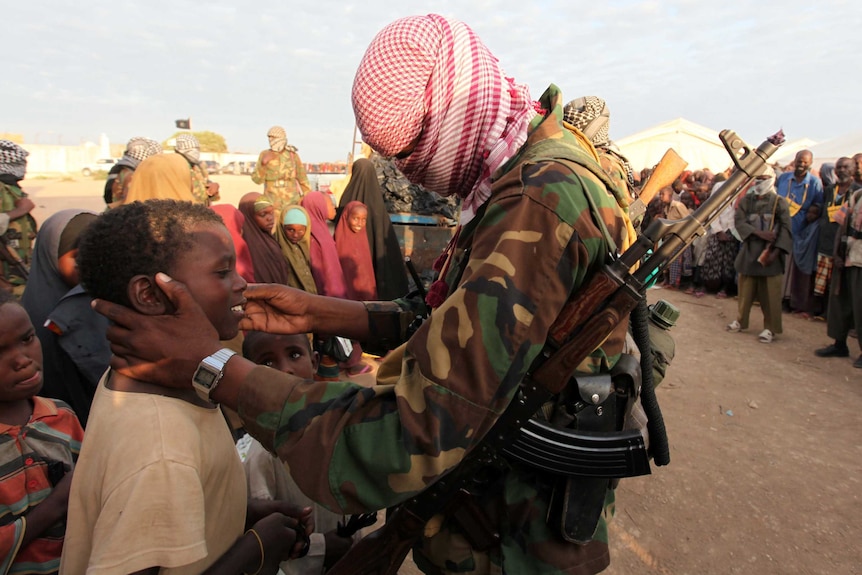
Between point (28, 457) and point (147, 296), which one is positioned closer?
point (147, 296)

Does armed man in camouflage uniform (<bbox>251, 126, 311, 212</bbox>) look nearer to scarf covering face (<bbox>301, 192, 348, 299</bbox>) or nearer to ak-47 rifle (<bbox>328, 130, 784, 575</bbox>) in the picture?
Answer: scarf covering face (<bbox>301, 192, 348, 299</bbox>)

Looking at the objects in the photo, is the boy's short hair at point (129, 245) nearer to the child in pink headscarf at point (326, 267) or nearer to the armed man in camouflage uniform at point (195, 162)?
the child in pink headscarf at point (326, 267)

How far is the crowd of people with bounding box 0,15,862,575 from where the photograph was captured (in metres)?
1.09

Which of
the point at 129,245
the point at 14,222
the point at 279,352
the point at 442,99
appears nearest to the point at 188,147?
the point at 14,222

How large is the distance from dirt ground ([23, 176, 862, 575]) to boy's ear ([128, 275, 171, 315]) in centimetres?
237

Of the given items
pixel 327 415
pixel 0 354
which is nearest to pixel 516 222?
pixel 327 415

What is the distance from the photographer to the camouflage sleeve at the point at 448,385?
3.48 feet

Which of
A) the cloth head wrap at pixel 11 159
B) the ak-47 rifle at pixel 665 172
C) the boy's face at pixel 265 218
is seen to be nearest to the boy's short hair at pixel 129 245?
the ak-47 rifle at pixel 665 172

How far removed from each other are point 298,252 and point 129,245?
14.6ft

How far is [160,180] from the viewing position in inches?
154

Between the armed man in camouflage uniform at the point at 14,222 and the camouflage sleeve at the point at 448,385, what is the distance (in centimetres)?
416

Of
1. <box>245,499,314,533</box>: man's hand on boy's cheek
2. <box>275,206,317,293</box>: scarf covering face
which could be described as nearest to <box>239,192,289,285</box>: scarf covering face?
<box>275,206,317,293</box>: scarf covering face

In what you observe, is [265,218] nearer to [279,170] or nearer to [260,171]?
[279,170]

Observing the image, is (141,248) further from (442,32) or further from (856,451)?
(856,451)
